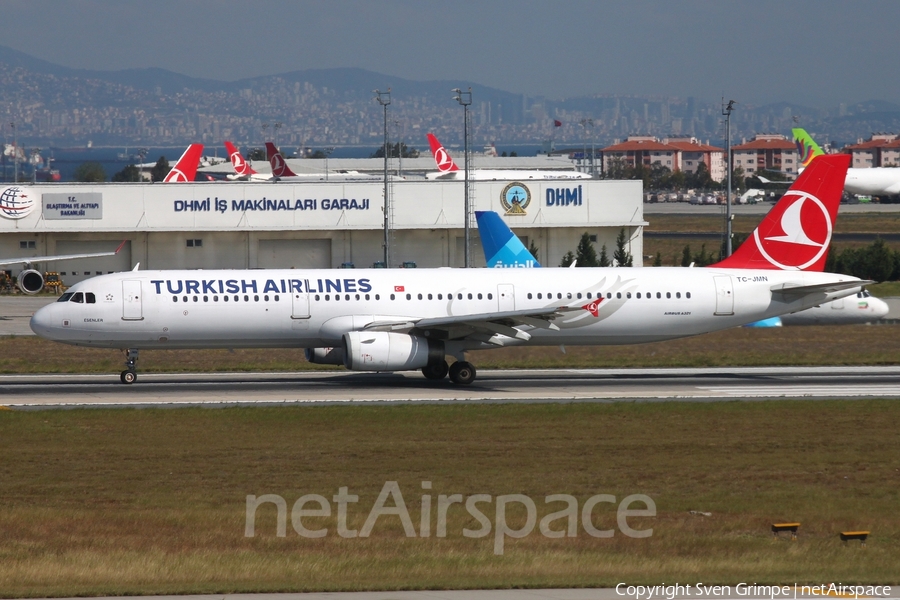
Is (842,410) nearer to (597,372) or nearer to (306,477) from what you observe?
(597,372)

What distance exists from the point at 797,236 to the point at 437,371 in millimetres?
13350

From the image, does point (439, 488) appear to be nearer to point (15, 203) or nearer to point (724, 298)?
point (724, 298)

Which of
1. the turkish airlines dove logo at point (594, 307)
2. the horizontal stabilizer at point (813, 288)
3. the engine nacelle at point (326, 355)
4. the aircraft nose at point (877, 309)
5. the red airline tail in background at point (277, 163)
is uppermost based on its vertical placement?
the red airline tail in background at point (277, 163)

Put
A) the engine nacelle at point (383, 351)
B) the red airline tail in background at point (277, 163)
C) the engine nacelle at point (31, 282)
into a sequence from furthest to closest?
the red airline tail in background at point (277, 163), the engine nacelle at point (31, 282), the engine nacelle at point (383, 351)

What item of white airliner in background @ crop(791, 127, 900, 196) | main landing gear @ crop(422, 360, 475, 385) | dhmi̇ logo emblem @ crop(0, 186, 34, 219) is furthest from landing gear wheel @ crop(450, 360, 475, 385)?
white airliner in background @ crop(791, 127, 900, 196)

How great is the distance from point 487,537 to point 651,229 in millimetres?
108194

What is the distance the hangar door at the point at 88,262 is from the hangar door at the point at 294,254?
9.16 metres

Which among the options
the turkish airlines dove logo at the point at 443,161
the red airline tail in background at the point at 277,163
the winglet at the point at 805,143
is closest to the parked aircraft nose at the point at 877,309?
the turkish airlines dove logo at the point at 443,161

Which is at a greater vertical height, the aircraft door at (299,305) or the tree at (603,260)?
the tree at (603,260)

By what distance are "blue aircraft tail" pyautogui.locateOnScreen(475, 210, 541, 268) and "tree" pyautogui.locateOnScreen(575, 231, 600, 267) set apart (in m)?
27.7

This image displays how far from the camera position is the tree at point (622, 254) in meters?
76.1

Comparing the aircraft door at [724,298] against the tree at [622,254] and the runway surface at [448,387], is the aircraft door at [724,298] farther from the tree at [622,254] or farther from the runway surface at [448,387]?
the tree at [622,254]

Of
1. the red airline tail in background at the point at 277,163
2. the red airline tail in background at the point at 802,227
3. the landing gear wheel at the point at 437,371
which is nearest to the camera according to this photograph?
the landing gear wheel at the point at 437,371

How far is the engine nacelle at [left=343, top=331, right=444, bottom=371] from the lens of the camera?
1344 inches
